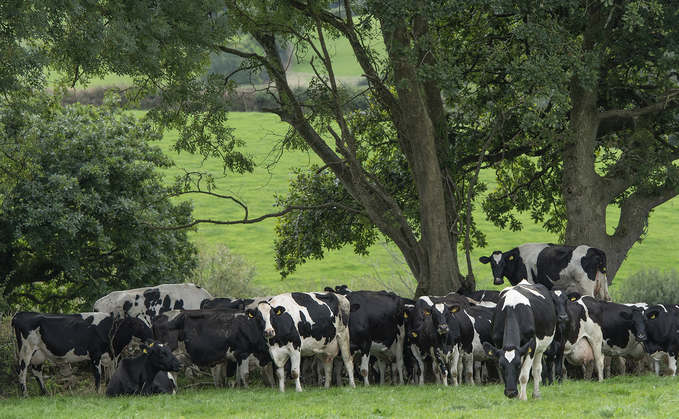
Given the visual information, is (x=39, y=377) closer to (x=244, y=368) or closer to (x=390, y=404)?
(x=244, y=368)

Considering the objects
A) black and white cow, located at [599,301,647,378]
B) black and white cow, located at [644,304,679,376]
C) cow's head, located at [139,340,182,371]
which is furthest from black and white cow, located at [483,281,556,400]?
cow's head, located at [139,340,182,371]

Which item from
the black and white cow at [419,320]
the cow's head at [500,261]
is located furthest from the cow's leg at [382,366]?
the cow's head at [500,261]

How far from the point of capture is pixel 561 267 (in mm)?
15719

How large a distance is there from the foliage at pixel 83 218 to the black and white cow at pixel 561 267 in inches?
379

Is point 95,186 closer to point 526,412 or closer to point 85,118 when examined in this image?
point 85,118

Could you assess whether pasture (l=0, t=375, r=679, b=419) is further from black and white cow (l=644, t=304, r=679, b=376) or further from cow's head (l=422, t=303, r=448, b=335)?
black and white cow (l=644, t=304, r=679, b=376)

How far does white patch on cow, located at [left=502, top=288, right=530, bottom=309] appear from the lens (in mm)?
10117

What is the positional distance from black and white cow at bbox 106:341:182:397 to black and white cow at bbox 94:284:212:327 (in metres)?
4.60

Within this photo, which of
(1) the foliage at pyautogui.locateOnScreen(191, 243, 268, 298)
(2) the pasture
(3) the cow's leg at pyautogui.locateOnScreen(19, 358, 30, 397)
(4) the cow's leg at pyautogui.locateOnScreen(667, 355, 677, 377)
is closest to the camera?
(2) the pasture

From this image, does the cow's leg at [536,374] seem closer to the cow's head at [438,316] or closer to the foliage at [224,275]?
the cow's head at [438,316]

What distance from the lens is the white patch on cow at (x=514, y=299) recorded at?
33.2 feet

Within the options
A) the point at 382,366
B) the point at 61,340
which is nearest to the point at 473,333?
the point at 382,366

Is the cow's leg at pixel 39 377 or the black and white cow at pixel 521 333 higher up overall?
the black and white cow at pixel 521 333

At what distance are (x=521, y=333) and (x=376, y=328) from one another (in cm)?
454
